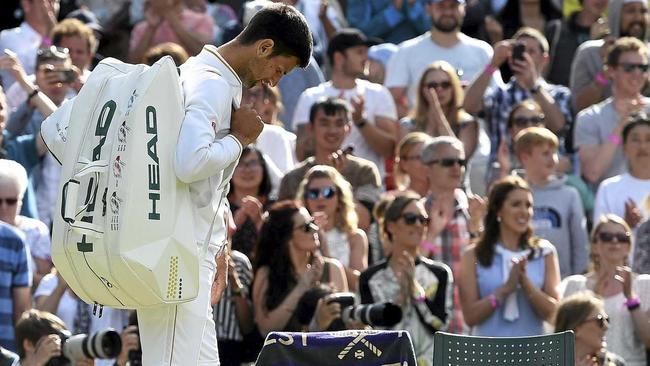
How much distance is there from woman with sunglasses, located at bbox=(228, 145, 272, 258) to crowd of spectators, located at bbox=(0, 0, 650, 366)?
0.01 m

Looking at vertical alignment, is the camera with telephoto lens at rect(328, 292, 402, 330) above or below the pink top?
below

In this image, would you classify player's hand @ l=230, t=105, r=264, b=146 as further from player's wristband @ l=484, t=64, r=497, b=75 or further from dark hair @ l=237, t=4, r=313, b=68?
player's wristband @ l=484, t=64, r=497, b=75

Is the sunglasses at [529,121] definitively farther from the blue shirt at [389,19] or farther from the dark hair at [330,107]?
the blue shirt at [389,19]

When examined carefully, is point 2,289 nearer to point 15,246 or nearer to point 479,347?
point 15,246

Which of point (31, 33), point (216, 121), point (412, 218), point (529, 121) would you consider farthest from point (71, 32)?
point (216, 121)

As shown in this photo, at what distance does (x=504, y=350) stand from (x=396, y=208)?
9.56ft

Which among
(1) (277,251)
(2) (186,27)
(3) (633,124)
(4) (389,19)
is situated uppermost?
(4) (389,19)

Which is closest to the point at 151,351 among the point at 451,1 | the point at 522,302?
the point at 522,302

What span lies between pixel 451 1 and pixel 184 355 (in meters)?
7.53

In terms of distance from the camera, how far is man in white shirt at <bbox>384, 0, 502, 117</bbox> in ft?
41.5

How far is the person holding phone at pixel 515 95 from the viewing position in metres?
11.8

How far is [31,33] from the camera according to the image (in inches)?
499

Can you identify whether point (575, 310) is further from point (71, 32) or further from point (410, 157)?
point (71, 32)

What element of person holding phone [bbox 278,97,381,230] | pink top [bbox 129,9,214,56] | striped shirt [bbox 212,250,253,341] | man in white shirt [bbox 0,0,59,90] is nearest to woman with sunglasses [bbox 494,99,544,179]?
person holding phone [bbox 278,97,381,230]
